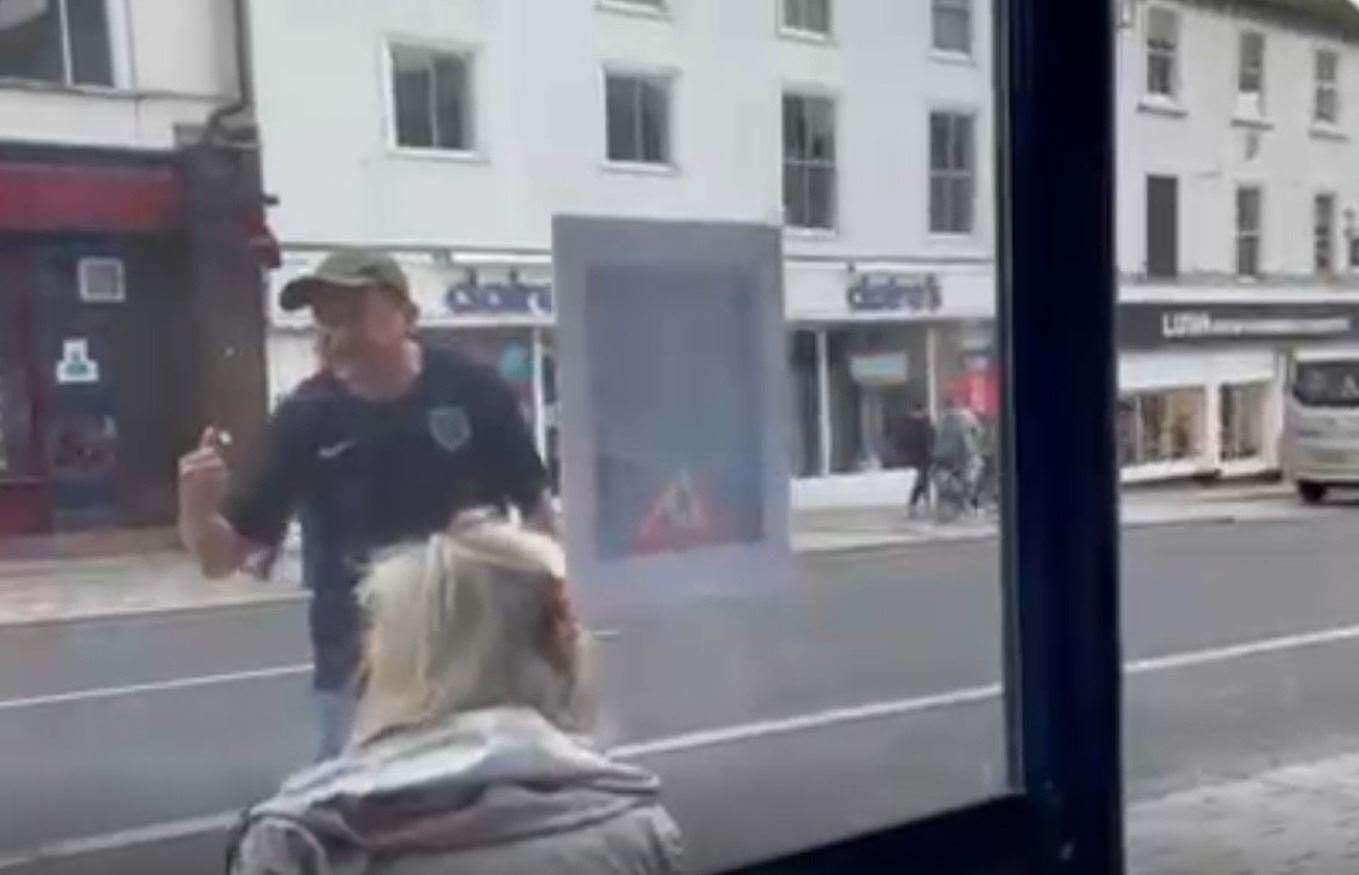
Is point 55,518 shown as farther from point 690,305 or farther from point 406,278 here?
point 690,305

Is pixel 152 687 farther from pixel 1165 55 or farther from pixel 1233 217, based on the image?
pixel 1233 217

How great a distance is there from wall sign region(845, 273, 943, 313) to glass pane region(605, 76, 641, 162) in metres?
0.46

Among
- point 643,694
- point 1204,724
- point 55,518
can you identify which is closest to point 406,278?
point 55,518

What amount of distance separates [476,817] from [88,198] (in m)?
0.82

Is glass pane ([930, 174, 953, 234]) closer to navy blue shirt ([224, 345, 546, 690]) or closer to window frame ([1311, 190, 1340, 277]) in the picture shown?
navy blue shirt ([224, 345, 546, 690])

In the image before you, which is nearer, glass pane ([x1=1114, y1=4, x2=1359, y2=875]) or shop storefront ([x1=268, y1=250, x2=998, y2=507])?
shop storefront ([x1=268, y1=250, x2=998, y2=507])

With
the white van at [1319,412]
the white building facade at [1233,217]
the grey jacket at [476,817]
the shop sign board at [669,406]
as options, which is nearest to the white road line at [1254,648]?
the white van at [1319,412]

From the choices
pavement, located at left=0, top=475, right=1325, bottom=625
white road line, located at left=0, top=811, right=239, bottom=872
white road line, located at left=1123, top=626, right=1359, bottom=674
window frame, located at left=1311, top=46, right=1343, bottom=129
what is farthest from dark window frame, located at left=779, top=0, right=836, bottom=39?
white road line, located at left=1123, top=626, right=1359, bottom=674

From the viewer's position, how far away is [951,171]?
98.2 inches

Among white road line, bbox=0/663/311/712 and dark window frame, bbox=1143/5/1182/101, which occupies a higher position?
dark window frame, bbox=1143/5/1182/101

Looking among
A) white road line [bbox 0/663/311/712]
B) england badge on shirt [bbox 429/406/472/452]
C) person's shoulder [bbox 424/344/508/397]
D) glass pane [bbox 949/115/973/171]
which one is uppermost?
glass pane [bbox 949/115/973/171]

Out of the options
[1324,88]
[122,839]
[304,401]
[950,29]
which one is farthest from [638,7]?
[1324,88]

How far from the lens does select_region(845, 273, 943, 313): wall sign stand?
2508 millimetres

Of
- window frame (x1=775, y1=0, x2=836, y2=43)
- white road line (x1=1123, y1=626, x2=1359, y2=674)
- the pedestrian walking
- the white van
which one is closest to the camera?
window frame (x1=775, y1=0, x2=836, y2=43)
